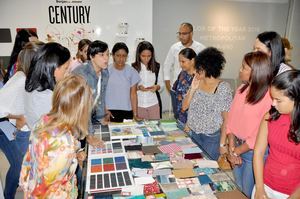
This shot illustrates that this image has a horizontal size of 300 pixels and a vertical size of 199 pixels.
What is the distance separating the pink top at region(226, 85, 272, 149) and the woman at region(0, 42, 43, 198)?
4.87ft

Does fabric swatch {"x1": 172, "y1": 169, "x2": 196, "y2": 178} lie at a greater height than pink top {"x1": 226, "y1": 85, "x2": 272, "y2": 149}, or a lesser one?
lesser

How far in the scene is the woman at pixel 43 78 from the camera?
64.0 inches

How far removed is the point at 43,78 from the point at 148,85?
1.68m

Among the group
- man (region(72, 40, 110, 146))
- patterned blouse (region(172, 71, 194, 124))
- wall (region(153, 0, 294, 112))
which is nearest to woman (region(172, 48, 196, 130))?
→ patterned blouse (region(172, 71, 194, 124))

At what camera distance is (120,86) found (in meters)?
2.84

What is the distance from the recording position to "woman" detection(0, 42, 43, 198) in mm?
1810

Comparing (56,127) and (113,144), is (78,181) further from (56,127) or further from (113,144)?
(56,127)

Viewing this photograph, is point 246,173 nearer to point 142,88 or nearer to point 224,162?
point 224,162

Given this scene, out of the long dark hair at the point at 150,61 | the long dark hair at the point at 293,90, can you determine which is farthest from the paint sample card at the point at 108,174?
the long dark hair at the point at 150,61

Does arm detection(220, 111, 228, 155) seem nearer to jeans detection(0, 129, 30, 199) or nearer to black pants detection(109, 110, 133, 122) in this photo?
black pants detection(109, 110, 133, 122)

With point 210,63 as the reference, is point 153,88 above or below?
below

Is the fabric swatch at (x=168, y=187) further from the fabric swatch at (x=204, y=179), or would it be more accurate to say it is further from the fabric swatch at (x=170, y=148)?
the fabric swatch at (x=170, y=148)

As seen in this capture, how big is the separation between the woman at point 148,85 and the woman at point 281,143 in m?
1.72

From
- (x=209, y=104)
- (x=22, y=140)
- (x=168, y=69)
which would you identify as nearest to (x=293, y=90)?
(x=209, y=104)
